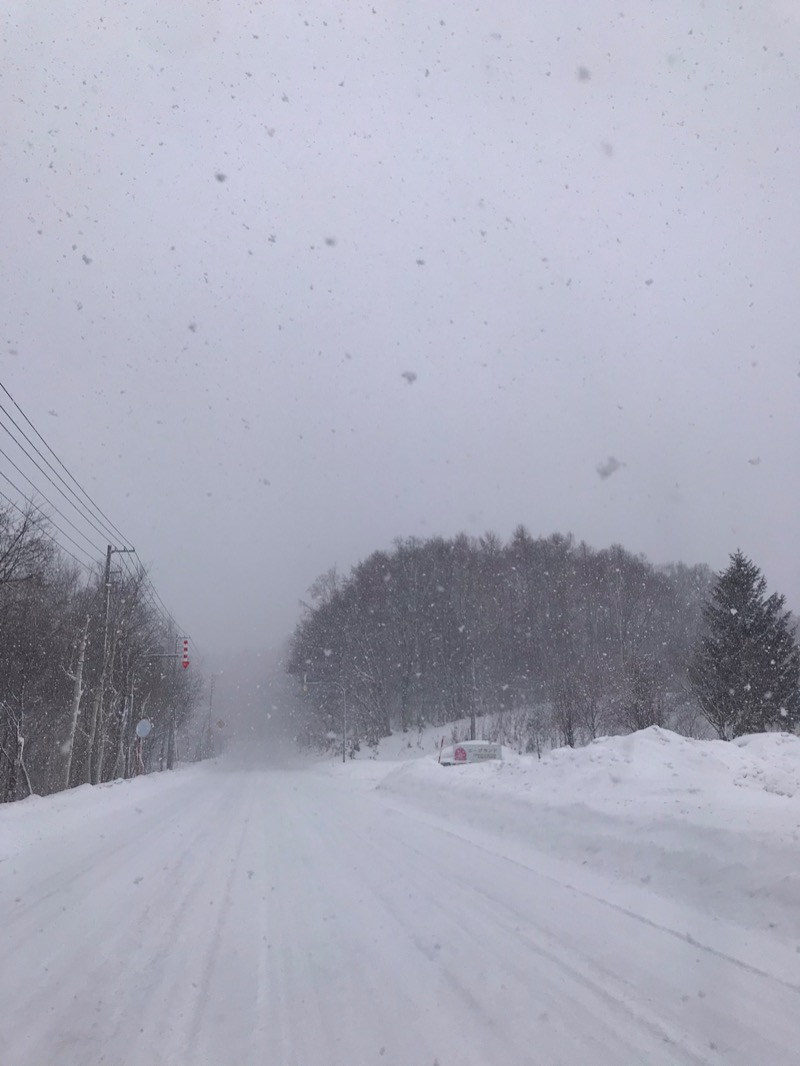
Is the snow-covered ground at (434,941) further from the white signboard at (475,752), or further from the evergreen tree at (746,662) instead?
the evergreen tree at (746,662)

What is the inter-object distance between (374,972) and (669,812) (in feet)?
16.9

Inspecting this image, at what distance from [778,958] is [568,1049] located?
204 centimetres

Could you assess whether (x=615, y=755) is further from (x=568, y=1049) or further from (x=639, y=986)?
(x=568, y=1049)

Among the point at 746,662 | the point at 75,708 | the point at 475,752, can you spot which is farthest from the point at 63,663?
the point at 746,662

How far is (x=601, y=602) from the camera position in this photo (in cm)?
6706

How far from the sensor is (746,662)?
3328cm

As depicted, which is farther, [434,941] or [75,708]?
[75,708]

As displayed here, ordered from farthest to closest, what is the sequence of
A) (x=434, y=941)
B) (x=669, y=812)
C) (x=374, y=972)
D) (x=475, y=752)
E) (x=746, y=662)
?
(x=746, y=662) < (x=475, y=752) < (x=669, y=812) < (x=434, y=941) < (x=374, y=972)

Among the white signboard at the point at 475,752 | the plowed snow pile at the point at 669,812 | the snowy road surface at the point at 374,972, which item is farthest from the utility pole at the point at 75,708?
the snowy road surface at the point at 374,972

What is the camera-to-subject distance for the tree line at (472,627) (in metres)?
62.5

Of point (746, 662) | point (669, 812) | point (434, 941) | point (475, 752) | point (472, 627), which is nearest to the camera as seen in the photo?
point (434, 941)

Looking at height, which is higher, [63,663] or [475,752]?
[63,663]

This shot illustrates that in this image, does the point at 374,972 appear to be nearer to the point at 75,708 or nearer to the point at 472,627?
the point at 75,708

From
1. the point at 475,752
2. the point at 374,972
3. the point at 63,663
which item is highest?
the point at 63,663
